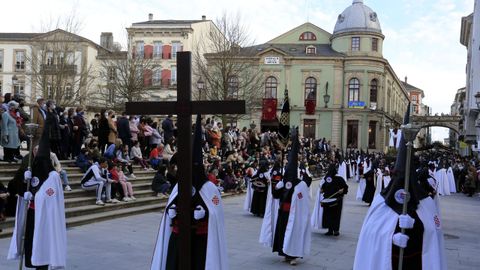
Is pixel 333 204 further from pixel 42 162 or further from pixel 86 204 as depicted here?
pixel 42 162

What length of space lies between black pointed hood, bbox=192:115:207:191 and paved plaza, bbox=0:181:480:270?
11.1 ft

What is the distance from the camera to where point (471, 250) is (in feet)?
38.8

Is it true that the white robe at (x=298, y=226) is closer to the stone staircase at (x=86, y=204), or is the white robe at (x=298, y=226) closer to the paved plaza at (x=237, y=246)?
the paved plaza at (x=237, y=246)

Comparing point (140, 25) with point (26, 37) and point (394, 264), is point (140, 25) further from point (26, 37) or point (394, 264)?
point (394, 264)

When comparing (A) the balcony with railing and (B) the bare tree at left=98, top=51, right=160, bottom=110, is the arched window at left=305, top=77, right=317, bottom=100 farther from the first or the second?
(A) the balcony with railing

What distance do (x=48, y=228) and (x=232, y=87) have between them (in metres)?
28.7

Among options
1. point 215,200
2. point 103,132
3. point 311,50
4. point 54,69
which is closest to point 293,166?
point 215,200

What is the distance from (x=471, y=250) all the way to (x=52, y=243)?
9.32 meters

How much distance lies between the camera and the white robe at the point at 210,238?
6.07 m

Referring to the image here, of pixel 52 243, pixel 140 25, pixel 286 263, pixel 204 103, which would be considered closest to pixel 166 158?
pixel 286 263

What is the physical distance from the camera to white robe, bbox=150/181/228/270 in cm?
607

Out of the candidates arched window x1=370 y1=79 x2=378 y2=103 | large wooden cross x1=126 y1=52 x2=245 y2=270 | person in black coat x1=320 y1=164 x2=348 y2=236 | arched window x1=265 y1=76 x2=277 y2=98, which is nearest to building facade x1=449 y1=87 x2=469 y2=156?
arched window x1=370 y1=79 x2=378 y2=103

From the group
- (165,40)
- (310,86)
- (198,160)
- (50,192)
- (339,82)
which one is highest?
(165,40)

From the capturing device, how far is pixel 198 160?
613cm
